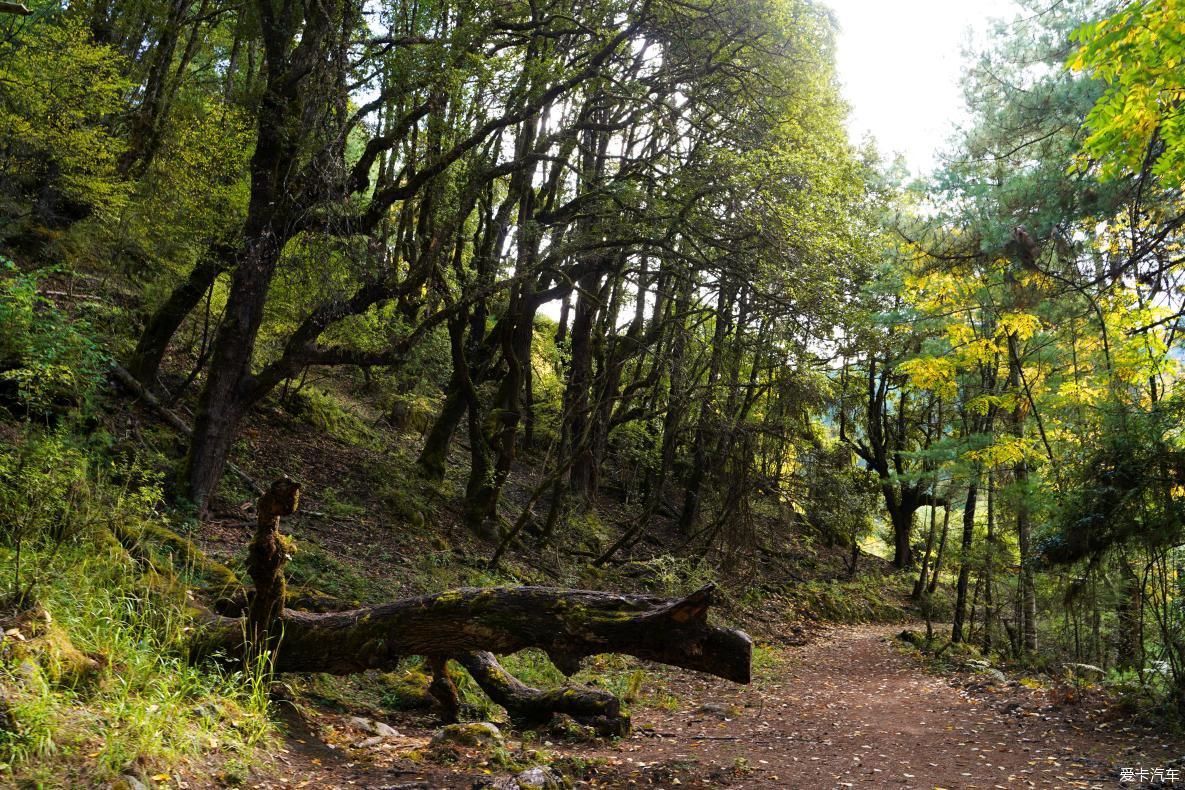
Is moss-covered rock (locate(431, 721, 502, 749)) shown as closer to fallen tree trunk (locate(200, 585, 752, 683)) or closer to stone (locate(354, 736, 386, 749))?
stone (locate(354, 736, 386, 749))

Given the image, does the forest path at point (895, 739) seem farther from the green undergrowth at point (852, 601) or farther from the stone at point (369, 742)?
the green undergrowth at point (852, 601)

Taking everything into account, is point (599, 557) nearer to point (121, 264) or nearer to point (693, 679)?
point (693, 679)

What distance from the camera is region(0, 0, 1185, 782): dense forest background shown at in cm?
588

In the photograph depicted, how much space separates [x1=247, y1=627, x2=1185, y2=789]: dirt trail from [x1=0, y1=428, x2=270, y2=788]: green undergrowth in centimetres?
54

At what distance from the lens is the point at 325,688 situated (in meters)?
5.34

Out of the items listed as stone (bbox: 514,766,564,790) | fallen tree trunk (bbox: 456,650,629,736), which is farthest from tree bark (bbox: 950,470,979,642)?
stone (bbox: 514,766,564,790)

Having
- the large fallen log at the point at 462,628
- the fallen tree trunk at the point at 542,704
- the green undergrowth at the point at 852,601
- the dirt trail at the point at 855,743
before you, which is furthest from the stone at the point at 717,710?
the green undergrowth at the point at 852,601

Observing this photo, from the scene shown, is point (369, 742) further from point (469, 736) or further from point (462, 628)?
point (462, 628)

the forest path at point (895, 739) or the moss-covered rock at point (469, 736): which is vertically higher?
the moss-covered rock at point (469, 736)

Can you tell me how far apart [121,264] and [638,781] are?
413 inches

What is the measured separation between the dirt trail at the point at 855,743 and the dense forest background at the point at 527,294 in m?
0.66

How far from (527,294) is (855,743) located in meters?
7.23

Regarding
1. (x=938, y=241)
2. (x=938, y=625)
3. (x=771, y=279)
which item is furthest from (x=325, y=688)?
(x=938, y=625)

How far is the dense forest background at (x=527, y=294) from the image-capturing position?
5883mm
